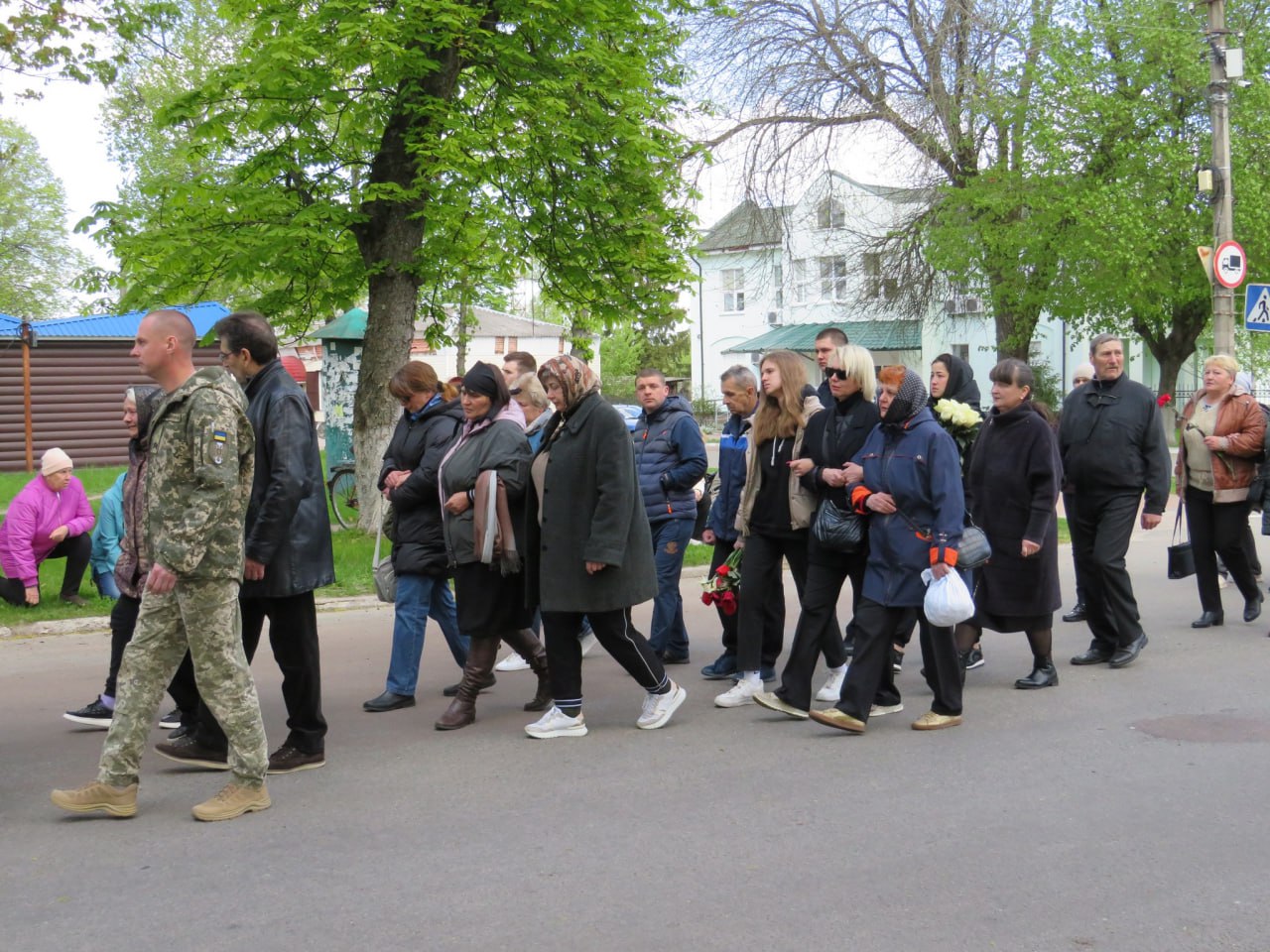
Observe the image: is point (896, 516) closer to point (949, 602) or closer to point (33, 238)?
point (949, 602)

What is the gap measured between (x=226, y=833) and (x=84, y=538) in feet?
20.0

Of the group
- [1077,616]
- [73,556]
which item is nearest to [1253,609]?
[1077,616]

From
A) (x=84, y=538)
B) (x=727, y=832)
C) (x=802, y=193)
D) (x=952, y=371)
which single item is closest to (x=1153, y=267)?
(x=802, y=193)

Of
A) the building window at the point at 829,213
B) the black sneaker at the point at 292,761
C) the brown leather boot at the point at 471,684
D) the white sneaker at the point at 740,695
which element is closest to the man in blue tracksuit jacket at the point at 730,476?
the white sneaker at the point at 740,695

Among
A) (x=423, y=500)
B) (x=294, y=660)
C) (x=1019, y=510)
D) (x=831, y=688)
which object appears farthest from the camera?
(x=1019, y=510)

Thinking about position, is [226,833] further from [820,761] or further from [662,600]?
[662,600]

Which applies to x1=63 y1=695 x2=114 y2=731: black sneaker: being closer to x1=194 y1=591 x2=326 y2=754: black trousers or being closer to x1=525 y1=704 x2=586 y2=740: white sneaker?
x1=194 y1=591 x2=326 y2=754: black trousers

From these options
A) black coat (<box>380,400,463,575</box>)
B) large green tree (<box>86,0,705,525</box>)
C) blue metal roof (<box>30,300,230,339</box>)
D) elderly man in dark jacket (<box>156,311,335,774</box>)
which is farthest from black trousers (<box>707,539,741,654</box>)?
blue metal roof (<box>30,300,230,339</box>)

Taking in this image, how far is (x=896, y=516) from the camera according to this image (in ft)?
21.0

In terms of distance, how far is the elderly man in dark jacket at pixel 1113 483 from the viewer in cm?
809

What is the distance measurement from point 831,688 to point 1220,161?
45.6 feet

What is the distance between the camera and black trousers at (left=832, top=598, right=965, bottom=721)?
21.0 ft

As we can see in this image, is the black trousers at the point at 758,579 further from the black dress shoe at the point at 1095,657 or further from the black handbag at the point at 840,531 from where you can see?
the black dress shoe at the point at 1095,657

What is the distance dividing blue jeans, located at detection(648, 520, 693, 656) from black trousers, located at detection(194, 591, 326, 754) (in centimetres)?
252
